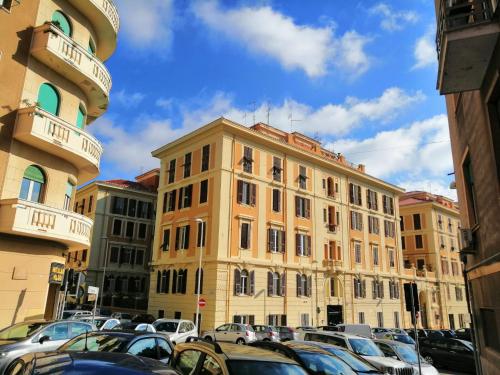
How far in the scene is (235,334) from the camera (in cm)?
2478

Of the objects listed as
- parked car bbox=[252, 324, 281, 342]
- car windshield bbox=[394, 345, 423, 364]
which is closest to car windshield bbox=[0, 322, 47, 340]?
car windshield bbox=[394, 345, 423, 364]

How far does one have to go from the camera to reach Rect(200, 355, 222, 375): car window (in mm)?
5934

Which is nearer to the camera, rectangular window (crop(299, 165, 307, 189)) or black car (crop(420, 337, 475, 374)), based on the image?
black car (crop(420, 337, 475, 374))

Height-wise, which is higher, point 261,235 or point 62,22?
point 62,22

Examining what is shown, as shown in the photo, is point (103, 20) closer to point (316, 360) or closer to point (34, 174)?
point (34, 174)

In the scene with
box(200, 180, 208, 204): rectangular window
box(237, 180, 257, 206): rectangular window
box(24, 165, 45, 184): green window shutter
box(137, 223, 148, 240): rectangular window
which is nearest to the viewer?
box(24, 165, 45, 184): green window shutter

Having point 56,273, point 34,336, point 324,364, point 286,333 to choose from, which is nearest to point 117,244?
point 286,333

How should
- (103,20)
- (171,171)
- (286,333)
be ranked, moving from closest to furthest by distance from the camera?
(103,20)
(286,333)
(171,171)

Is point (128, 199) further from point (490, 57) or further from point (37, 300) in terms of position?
point (490, 57)

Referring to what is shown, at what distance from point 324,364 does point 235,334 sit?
17.1m

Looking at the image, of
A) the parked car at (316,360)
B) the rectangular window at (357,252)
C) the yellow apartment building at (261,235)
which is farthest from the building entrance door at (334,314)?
the parked car at (316,360)

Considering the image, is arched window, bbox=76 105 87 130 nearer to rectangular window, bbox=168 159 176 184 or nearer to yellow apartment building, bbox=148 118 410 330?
yellow apartment building, bbox=148 118 410 330

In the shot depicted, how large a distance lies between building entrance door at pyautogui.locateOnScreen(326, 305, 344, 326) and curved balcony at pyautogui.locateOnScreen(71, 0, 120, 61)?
30327mm

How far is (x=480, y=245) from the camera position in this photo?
38.5 feet
